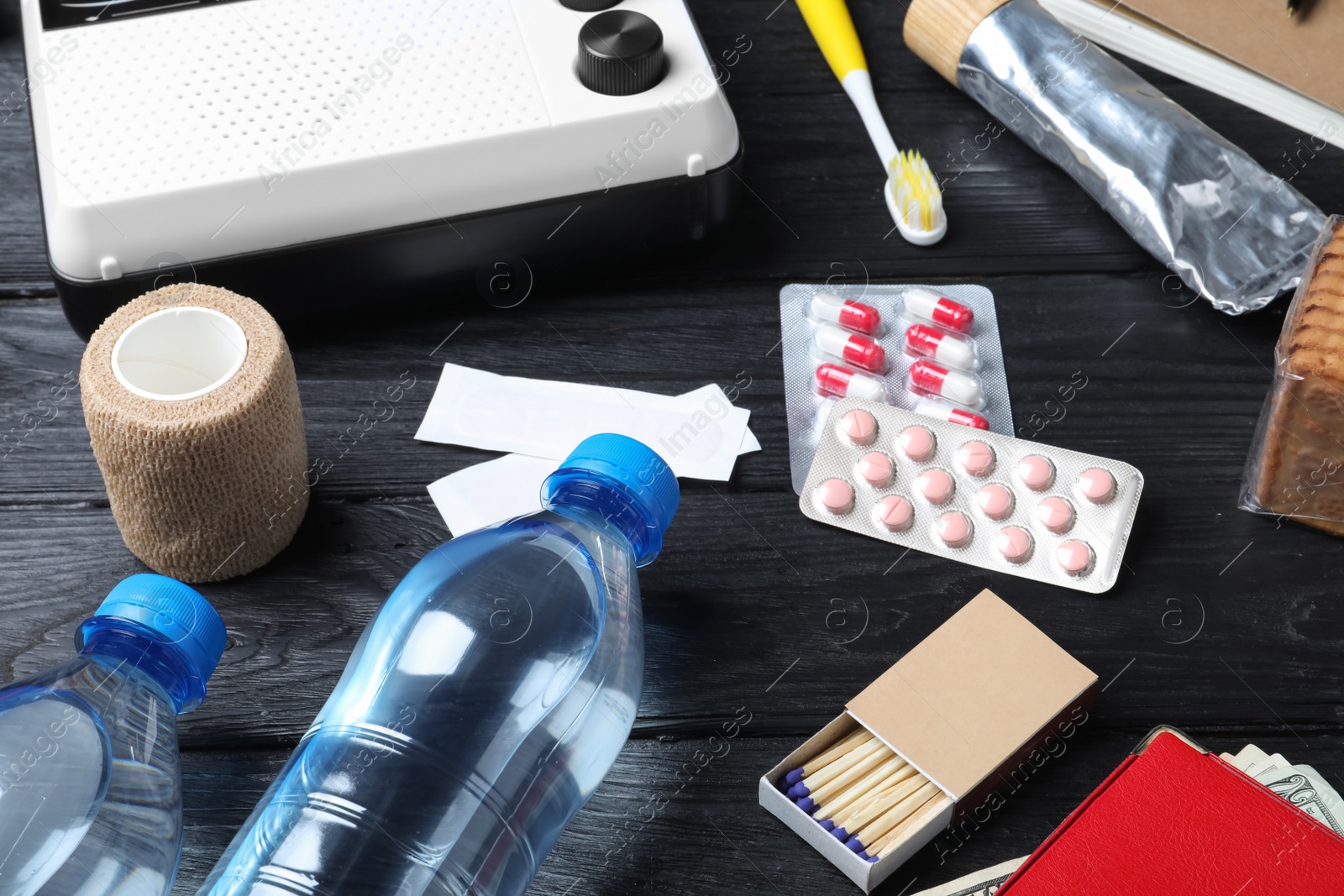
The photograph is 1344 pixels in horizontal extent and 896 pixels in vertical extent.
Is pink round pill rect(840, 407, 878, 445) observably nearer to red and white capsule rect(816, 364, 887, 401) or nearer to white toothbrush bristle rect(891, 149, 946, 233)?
red and white capsule rect(816, 364, 887, 401)

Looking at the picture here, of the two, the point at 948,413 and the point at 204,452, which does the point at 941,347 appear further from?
the point at 204,452

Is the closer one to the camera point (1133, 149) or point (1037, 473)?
point (1037, 473)

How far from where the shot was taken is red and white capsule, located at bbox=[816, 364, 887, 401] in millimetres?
729

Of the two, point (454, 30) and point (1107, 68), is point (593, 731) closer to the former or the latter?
point (454, 30)

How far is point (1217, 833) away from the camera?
1.57 ft

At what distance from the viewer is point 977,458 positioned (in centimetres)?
68

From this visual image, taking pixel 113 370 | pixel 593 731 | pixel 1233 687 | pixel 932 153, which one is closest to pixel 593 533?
pixel 593 731

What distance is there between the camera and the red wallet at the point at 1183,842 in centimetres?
47

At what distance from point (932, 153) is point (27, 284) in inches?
24.8

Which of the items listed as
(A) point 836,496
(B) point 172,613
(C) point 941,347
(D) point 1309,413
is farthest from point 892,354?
(B) point 172,613

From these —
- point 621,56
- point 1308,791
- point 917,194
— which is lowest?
Answer: point 1308,791

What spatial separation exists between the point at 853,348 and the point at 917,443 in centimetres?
9

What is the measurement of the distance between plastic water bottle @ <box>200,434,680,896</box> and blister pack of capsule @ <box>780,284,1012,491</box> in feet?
0.55

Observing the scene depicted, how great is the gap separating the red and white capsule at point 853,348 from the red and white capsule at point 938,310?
4 cm
